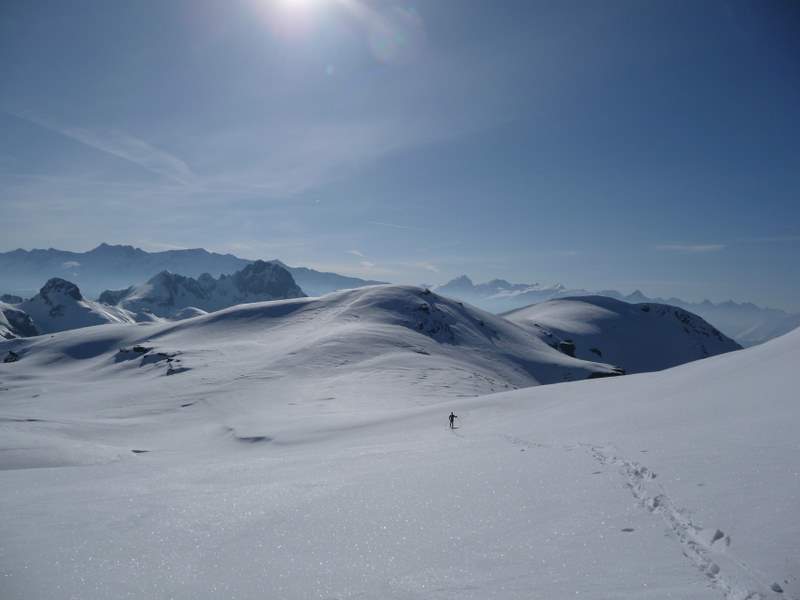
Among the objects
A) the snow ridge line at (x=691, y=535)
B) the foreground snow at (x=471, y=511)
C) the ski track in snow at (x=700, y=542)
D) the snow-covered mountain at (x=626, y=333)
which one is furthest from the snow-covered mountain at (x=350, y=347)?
the snow-covered mountain at (x=626, y=333)

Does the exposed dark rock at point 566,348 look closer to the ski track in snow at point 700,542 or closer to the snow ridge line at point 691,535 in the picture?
the snow ridge line at point 691,535

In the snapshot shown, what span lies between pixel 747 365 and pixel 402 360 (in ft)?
159

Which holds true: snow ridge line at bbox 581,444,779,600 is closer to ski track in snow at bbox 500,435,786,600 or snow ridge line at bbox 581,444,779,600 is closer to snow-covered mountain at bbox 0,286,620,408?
ski track in snow at bbox 500,435,786,600

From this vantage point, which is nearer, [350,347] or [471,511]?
[471,511]

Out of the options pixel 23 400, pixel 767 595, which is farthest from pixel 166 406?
pixel 767 595

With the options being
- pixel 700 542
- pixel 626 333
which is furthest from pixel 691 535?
pixel 626 333

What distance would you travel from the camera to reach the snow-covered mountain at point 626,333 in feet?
494

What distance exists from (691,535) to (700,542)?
25 cm

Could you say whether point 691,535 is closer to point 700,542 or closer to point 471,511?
point 700,542

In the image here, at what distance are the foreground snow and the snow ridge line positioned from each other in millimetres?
32

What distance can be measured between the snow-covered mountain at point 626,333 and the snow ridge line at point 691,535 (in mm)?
126601

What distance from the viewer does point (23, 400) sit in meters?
57.3

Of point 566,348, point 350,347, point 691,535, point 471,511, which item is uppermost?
point 691,535

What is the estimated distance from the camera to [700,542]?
6.74m
